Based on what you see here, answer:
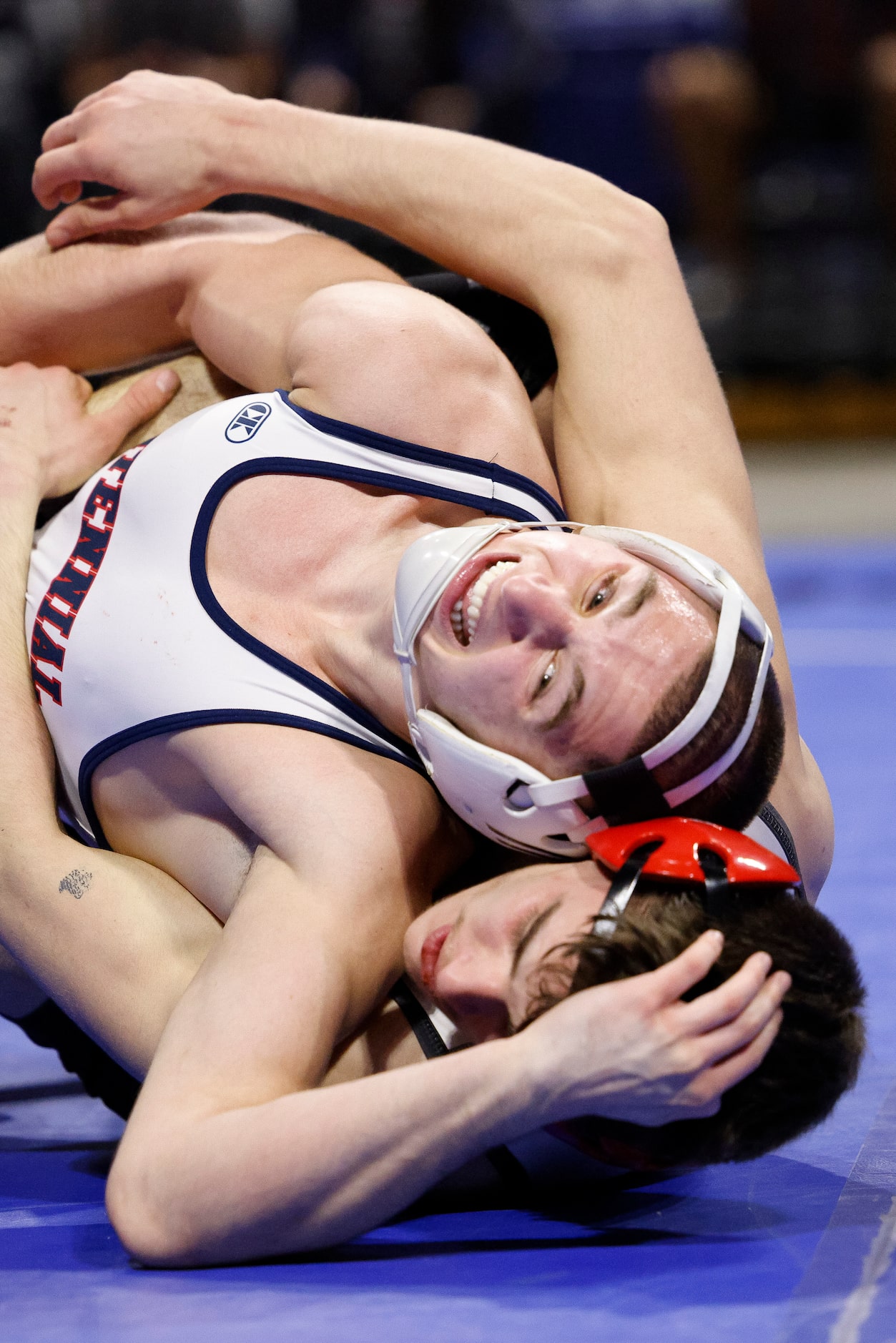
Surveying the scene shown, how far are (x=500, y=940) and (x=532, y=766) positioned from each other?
255 millimetres

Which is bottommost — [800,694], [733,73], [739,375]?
[739,375]

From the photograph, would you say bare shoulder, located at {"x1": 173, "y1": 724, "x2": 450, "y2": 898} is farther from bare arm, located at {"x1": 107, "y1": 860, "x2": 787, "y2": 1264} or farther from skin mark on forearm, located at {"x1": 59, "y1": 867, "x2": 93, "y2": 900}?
bare arm, located at {"x1": 107, "y1": 860, "x2": 787, "y2": 1264}

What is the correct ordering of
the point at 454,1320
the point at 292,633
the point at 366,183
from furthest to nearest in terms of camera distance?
the point at 366,183 < the point at 292,633 < the point at 454,1320

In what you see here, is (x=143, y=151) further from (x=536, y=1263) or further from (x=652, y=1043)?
(x=536, y=1263)

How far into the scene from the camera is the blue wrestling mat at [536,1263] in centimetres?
185

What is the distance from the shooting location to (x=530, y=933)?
2.24 m

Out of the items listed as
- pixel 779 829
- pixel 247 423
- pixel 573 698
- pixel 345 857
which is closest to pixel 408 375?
pixel 247 423

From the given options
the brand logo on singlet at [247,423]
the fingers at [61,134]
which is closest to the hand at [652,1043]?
the brand logo on singlet at [247,423]

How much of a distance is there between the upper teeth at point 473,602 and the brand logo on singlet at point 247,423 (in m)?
0.56

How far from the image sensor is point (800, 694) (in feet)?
17.1

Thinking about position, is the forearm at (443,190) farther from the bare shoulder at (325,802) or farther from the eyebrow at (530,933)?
the eyebrow at (530,933)

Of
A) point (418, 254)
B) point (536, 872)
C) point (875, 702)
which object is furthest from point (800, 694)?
point (536, 872)

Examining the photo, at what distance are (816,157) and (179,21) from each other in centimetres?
381

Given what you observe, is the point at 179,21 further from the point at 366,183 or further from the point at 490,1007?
the point at 490,1007
